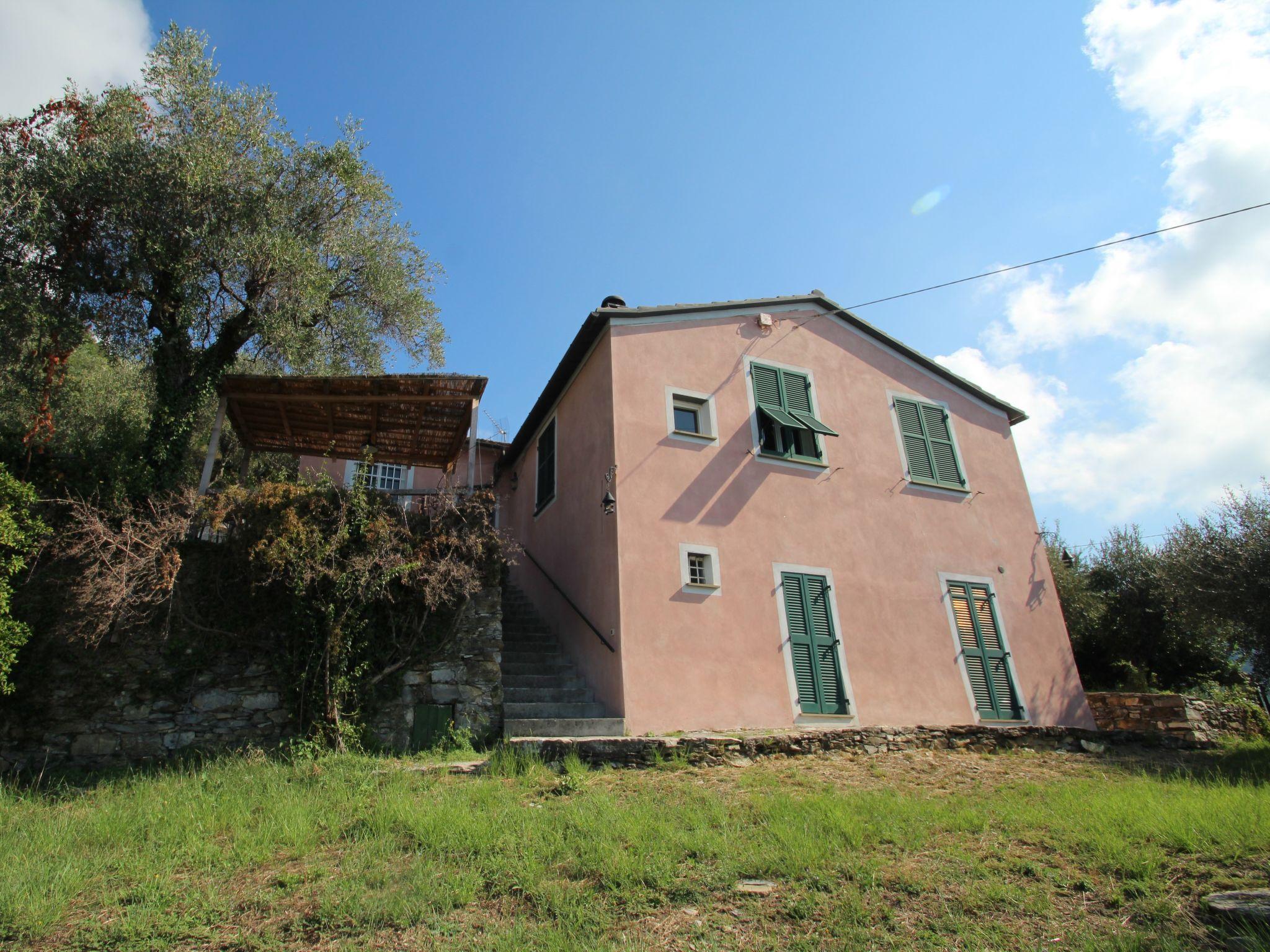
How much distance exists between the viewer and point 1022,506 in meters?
12.9

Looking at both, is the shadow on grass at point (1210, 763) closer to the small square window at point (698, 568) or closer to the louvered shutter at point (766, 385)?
the small square window at point (698, 568)

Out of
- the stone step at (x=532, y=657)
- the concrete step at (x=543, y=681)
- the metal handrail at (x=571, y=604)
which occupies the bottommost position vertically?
the concrete step at (x=543, y=681)

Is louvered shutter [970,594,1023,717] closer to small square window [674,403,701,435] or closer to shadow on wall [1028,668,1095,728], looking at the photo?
shadow on wall [1028,668,1095,728]

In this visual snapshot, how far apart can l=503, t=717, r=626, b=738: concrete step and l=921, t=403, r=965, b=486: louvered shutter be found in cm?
754

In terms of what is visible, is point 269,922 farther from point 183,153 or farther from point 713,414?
point 183,153

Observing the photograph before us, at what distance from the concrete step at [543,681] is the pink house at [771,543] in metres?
0.03

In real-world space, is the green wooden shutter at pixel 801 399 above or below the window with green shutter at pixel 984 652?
above

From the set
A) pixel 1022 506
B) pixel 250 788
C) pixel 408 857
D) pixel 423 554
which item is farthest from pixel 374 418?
pixel 1022 506

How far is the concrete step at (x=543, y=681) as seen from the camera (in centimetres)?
952

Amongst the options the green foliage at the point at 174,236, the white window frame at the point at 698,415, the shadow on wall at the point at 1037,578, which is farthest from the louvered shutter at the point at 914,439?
the green foliage at the point at 174,236

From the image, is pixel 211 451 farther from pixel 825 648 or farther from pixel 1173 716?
pixel 1173 716

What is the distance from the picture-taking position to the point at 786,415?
10961 millimetres

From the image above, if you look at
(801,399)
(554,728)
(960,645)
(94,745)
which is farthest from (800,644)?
(94,745)

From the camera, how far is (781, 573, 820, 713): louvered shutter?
30.6 feet
